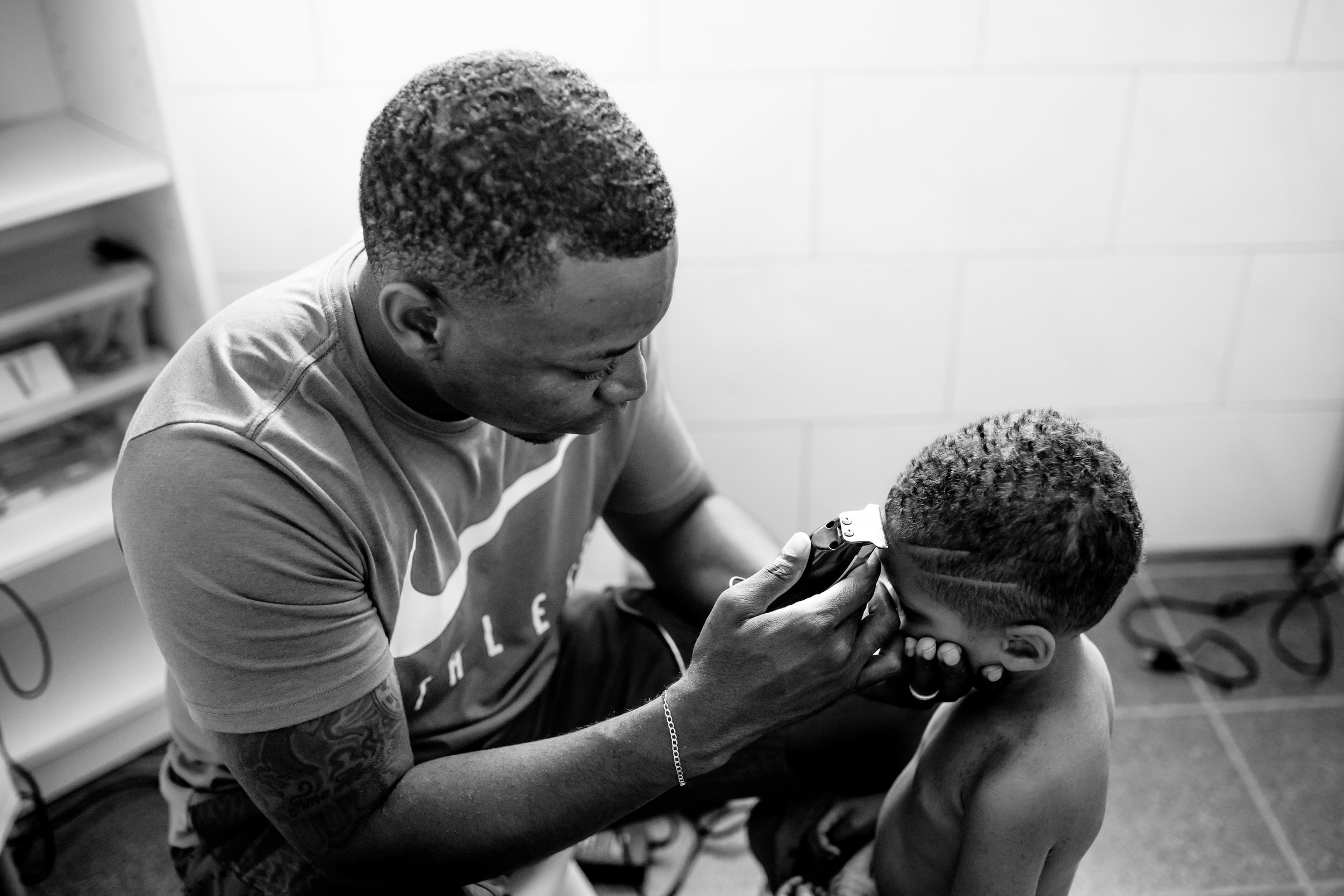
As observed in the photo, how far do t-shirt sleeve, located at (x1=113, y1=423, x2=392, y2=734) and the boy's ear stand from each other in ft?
1.83

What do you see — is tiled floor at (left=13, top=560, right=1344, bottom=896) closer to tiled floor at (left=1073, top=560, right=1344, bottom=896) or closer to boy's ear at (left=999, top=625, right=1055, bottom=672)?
tiled floor at (left=1073, top=560, right=1344, bottom=896)

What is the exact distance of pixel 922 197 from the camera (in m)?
2.02

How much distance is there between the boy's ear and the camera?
104cm

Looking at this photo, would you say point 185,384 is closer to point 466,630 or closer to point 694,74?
point 466,630

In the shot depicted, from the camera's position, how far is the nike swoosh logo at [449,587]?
1.13m

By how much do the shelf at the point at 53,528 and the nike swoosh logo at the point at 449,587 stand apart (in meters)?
0.69

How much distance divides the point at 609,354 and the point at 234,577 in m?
0.35

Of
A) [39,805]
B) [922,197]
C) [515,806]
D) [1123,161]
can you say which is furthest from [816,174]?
[39,805]

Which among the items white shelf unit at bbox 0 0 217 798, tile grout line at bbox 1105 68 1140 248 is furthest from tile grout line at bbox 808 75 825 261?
white shelf unit at bbox 0 0 217 798

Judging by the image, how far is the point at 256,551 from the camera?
0.97 metres

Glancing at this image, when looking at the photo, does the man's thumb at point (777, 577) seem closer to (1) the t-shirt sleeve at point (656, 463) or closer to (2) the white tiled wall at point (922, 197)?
(1) the t-shirt sleeve at point (656, 463)

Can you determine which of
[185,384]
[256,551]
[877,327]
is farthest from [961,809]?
[877,327]

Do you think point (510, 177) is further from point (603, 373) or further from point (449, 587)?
point (449, 587)

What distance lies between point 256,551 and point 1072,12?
5.00ft
